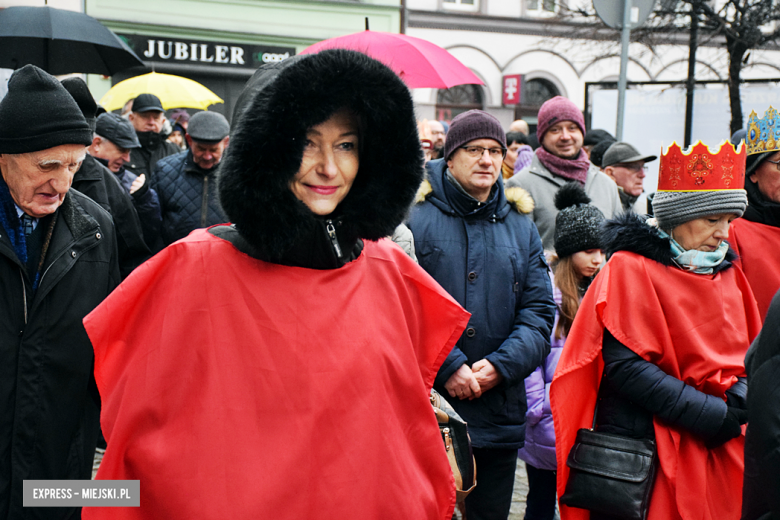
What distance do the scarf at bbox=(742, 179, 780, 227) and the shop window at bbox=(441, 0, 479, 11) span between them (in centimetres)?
1794

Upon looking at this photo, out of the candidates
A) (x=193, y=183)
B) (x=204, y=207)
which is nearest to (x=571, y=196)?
(x=204, y=207)

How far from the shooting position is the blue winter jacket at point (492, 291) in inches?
149

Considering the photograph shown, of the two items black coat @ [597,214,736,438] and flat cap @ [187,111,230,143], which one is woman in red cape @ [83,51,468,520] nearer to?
black coat @ [597,214,736,438]

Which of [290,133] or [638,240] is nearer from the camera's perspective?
[290,133]

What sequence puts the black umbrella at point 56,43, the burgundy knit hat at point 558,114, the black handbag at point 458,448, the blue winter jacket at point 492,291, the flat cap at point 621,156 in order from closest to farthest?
1. the black handbag at point 458,448
2. the blue winter jacket at point 492,291
3. the black umbrella at point 56,43
4. the burgundy knit hat at point 558,114
5. the flat cap at point 621,156

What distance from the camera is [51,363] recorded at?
118 inches

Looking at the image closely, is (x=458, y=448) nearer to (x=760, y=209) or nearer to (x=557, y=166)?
(x=760, y=209)

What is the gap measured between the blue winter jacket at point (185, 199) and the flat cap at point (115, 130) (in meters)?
0.36

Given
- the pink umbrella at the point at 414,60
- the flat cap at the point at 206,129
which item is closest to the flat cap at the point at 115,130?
the flat cap at the point at 206,129

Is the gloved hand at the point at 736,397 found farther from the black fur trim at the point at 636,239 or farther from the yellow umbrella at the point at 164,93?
the yellow umbrella at the point at 164,93

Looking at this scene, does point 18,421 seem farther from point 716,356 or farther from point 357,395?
point 716,356

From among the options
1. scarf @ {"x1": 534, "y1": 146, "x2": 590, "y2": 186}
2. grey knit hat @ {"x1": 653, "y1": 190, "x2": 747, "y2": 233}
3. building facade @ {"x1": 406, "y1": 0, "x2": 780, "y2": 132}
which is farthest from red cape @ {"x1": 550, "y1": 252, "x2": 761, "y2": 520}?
building facade @ {"x1": 406, "y1": 0, "x2": 780, "y2": 132}

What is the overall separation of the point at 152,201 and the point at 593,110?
22.1 ft

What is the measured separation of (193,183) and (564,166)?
2.73 metres
